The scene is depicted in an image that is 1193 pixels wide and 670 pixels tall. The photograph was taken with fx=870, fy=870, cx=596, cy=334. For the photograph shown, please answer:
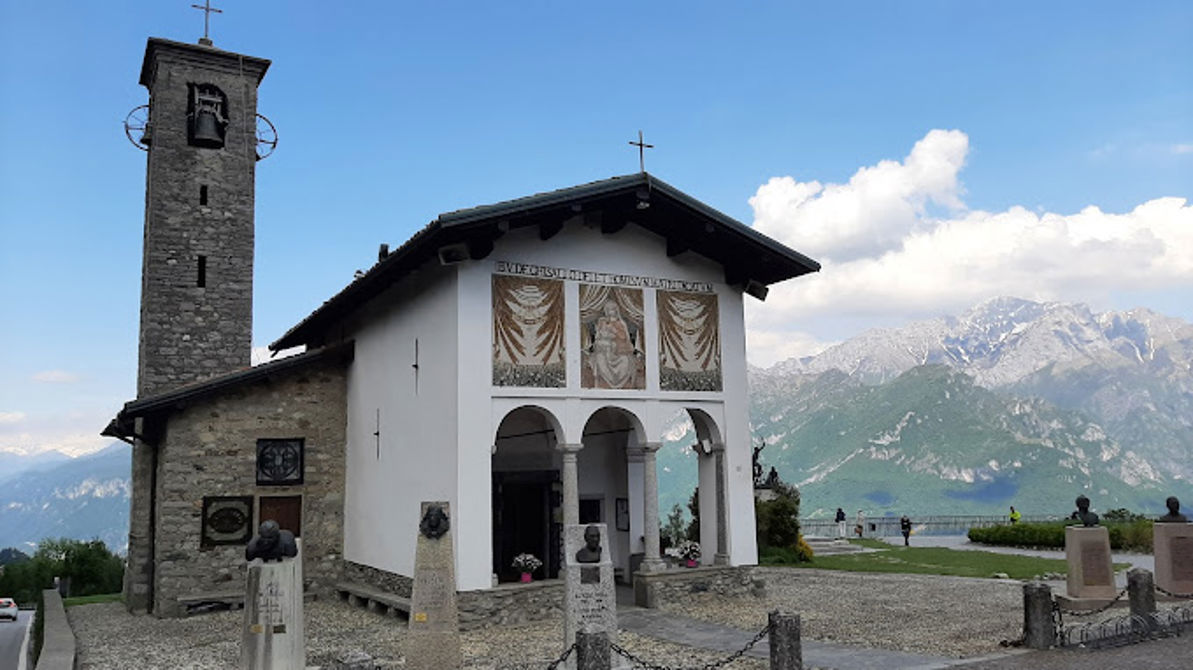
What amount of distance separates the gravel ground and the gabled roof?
5.72m

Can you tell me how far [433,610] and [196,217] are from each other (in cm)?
1430

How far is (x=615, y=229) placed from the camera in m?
14.7

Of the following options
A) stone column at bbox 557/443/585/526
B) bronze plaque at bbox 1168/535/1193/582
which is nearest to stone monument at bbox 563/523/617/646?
stone column at bbox 557/443/585/526

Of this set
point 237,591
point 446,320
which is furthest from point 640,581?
point 237,591

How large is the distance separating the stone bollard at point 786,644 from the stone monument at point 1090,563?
6.45 meters

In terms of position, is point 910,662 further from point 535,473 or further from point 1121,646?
point 535,473

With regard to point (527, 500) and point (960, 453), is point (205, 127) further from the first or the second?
point (960, 453)

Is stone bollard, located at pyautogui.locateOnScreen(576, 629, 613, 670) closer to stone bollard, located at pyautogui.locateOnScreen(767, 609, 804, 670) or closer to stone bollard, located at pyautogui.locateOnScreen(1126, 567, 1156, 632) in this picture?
stone bollard, located at pyautogui.locateOnScreen(767, 609, 804, 670)

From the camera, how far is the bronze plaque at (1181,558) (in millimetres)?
12922

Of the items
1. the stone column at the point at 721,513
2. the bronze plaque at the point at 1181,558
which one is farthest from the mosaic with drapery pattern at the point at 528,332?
the bronze plaque at the point at 1181,558

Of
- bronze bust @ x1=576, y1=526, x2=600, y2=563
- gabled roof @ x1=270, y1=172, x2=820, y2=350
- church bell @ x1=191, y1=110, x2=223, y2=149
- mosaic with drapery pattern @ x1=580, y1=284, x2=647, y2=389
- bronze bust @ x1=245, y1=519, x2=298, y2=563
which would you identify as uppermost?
church bell @ x1=191, y1=110, x2=223, y2=149

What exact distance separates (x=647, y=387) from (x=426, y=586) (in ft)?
21.9

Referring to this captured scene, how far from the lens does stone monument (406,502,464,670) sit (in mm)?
8555

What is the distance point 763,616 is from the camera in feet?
42.8
